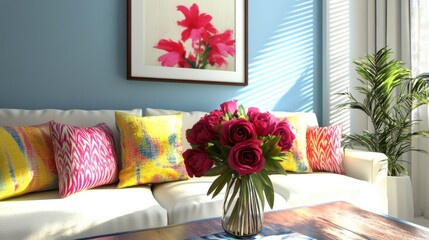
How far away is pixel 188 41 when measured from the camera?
272cm

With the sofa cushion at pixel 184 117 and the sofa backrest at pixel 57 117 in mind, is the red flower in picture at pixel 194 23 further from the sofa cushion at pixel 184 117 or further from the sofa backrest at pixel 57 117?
the sofa backrest at pixel 57 117

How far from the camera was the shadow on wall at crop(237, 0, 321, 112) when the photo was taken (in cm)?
298

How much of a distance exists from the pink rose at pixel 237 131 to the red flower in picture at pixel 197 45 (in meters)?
1.78

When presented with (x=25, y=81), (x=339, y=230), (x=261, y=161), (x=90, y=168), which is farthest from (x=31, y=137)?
(x=339, y=230)

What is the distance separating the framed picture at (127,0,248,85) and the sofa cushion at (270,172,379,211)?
1.05 m

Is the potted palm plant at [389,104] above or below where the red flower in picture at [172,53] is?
below

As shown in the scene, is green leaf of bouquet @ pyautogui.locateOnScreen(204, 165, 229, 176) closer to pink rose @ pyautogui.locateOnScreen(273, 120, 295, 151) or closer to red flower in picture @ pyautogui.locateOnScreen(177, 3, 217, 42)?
pink rose @ pyautogui.locateOnScreen(273, 120, 295, 151)

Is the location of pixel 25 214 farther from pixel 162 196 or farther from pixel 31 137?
pixel 162 196

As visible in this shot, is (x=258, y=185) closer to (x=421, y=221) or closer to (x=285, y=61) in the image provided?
(x=285, y=61)

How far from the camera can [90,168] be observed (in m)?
1.76

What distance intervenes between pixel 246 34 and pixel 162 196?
64.2 inches

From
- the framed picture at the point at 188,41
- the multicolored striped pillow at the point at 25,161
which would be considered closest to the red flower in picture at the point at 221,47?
the framed picture at the point at 188,41

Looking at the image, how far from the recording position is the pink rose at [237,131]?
3.19 ft

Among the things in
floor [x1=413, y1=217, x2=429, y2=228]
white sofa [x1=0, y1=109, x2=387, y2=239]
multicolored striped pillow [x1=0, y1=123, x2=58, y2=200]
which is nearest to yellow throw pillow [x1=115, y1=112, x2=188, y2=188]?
white sofa [x1=0, y1=109, x2=387, y2=239]
